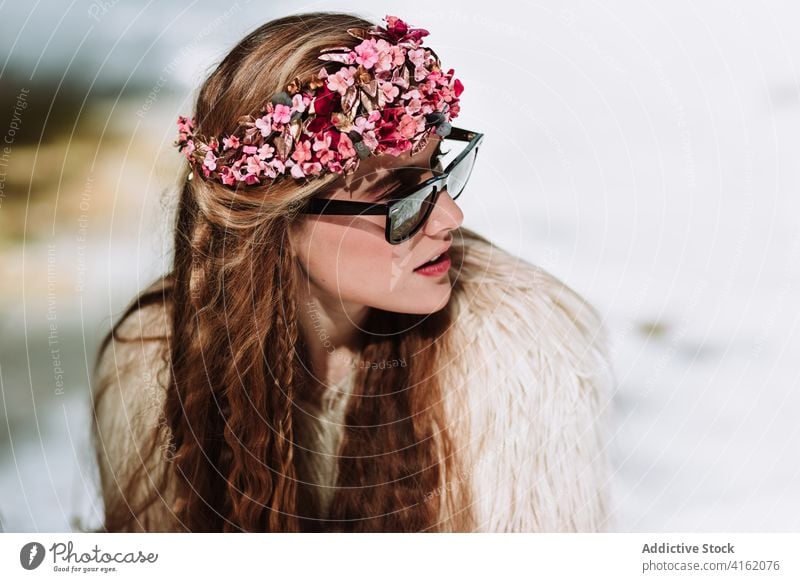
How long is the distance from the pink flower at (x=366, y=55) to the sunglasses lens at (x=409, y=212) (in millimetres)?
223

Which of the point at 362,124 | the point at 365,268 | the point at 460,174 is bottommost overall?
the point at 365,268

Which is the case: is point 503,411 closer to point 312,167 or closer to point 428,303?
point 428,303

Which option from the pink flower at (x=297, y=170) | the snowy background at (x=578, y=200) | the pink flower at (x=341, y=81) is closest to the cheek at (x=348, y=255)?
the pink flower at (x=297, y=170)

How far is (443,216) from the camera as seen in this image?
53.4 inches

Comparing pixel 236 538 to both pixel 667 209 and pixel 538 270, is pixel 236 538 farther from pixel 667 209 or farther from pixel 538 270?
pixel 667 209

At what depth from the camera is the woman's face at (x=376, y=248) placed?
1286 millimetres

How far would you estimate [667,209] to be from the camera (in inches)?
63.3

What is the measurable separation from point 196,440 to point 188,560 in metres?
0.23

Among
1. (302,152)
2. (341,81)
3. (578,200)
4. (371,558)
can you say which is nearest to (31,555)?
(371,558)

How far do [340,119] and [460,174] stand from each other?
0.27 meters

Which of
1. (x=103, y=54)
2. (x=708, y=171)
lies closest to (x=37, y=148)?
(x=103, y=54)

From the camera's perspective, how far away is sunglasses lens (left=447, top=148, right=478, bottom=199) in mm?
1357

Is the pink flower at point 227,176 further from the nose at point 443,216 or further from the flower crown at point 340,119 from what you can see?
the nose at point 443,216

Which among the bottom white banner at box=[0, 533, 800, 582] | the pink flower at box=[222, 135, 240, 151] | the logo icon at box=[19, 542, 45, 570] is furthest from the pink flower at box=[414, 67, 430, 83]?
the logo icon at box=[19, 542, 45, 570]
